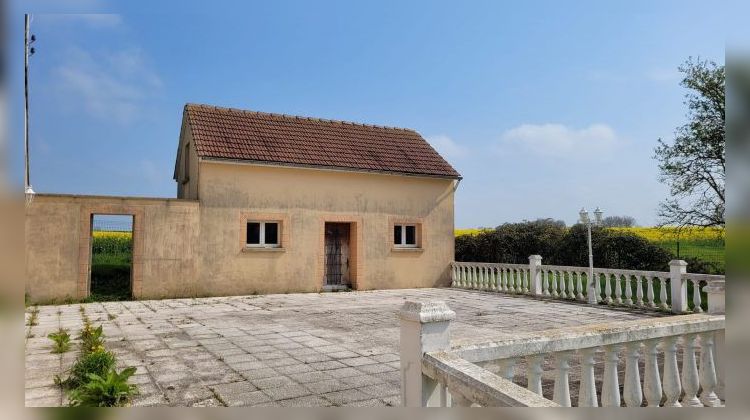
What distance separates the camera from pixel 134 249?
40.9 ft

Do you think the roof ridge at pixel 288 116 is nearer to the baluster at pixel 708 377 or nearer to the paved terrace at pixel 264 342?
the paved terrace at pixel 264 342

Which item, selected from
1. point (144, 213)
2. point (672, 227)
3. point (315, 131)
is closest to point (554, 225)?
point (672, 227)

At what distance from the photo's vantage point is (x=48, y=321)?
29.5 ft

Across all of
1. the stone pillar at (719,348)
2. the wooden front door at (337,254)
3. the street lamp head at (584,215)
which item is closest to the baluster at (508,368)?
the stone pillar at (719,348)

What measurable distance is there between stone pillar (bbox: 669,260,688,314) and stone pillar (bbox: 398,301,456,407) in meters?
9.45

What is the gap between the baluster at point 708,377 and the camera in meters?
Result: 3.51

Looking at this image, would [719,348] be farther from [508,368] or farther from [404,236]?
[404,236]

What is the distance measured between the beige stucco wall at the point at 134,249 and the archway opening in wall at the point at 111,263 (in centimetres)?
36

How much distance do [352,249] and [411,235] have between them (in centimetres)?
248

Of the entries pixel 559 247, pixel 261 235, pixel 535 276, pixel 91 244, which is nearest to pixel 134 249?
pixel 91 244

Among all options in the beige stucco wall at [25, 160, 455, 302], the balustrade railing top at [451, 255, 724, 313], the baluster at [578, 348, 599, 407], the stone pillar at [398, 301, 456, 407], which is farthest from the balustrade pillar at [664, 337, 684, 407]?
the beige stucco wall at [25, 160, 455, 302]

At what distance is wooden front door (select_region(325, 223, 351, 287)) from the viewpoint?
15.7 meters

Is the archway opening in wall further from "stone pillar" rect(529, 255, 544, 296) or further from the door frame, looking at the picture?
"stone pillar" rect(529, 255, 544, 296)
